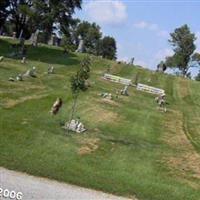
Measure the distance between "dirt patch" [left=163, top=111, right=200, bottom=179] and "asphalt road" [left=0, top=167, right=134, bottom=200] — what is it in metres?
6.29

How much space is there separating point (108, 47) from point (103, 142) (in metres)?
126

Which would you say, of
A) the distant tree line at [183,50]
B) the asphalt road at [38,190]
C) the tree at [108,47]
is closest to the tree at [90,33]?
the tree at [108,47]

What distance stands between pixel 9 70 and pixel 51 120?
1908 cm

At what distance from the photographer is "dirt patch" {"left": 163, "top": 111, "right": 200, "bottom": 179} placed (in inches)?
958

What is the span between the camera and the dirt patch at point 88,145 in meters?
23.8

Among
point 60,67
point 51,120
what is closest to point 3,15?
point 60,67

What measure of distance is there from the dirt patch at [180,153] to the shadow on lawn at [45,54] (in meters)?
26.4

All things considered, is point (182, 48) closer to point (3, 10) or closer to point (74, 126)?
point (3, 10)

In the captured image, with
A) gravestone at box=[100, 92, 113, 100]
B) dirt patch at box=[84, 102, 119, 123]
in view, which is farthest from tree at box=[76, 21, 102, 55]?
dirt patch at box=[84, 102, 119, 123]

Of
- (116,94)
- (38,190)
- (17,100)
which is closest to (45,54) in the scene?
(116,94)

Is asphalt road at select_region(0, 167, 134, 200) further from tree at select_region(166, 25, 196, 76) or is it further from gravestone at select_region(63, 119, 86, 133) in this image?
tree at select_region(166, 25, 196, 76)

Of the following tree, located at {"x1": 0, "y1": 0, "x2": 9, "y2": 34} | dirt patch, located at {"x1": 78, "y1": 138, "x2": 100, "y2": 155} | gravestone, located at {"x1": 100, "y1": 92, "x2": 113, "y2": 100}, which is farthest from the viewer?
tree, located at {"x1": 0, "y1": 0, "x2": 9, "y2": 34}

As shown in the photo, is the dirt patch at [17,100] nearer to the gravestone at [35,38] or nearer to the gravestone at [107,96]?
the gravestone at [107,96]

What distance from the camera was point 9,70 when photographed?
46.7 meters
